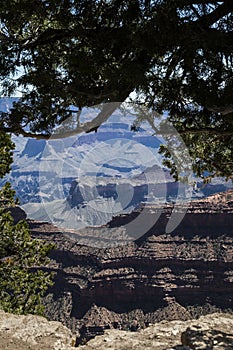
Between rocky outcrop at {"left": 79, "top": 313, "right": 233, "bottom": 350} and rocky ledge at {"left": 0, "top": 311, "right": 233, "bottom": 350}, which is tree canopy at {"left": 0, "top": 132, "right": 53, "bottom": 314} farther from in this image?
rocky outcrop at {"left": 79, "top": 313, "right": 233, "bottom": 350}

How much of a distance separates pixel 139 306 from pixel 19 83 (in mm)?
60197

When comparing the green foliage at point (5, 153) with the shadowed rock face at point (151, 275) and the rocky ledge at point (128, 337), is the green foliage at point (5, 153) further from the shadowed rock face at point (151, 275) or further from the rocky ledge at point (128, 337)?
the shadowed rock face at point (151, 275)

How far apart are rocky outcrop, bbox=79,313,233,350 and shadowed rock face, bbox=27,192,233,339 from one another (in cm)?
4866

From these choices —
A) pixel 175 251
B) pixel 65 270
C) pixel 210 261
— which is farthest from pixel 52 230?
pixel 210 261

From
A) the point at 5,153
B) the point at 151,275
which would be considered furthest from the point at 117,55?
the point at 151,275

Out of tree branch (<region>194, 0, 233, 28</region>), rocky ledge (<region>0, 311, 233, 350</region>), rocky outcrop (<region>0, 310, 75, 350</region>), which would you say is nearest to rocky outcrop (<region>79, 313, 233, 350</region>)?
rocky ledge (<region>0, 311, 233, 350</region>)

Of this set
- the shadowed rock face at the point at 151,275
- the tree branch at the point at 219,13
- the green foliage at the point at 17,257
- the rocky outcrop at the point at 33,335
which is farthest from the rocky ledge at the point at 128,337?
the shadowed rock face at the point at 151,275

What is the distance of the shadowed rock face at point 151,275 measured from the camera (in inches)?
2280

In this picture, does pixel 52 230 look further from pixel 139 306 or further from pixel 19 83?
pixel 19 83

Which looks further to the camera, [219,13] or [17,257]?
[17,257]

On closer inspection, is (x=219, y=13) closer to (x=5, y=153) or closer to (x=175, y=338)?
(x=175, y=338)

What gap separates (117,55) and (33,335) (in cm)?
439

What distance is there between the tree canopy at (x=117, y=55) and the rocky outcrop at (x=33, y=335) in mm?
3221

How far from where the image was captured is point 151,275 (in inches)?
2576
